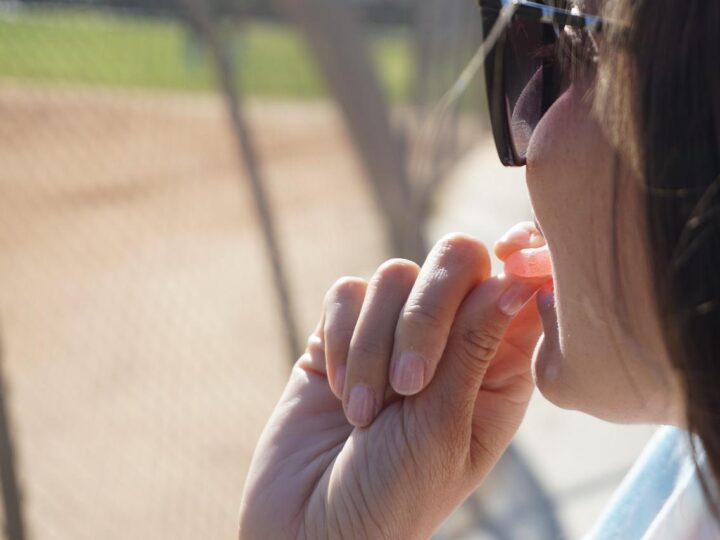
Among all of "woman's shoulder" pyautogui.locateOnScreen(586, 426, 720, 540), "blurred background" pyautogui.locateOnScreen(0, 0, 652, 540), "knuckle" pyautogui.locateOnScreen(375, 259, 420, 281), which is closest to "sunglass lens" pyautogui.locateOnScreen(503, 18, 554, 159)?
"knuckle" pyautogui.locateOnScreen(375, 259, 420, 281)

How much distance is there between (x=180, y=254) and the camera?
13.4ft

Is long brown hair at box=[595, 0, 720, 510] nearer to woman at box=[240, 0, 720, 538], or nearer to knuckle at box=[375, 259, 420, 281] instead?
woman at box=[240, 0, 720, 538]

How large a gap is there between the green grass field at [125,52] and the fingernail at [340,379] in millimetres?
1929

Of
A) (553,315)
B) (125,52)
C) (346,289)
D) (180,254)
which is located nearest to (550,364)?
(553,315)

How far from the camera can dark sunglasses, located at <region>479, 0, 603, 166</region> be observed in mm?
1104

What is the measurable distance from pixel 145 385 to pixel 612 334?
9.04ft

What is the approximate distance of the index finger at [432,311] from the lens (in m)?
1.31

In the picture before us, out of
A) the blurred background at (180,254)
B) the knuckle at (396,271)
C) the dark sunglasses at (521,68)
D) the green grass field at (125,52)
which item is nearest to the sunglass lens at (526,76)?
the dark sunglasses at (521,68)

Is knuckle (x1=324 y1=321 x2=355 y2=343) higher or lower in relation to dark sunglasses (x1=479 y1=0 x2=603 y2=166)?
lower

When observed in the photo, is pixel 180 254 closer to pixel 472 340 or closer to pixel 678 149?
pixel 472 340

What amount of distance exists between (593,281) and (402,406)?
45 centimetres

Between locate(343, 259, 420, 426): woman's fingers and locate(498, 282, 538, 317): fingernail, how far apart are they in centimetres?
14

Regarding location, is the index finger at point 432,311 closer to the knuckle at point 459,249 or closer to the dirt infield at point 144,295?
the knuckle at point 459,249

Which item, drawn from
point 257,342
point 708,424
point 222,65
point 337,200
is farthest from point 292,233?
point 708,424
